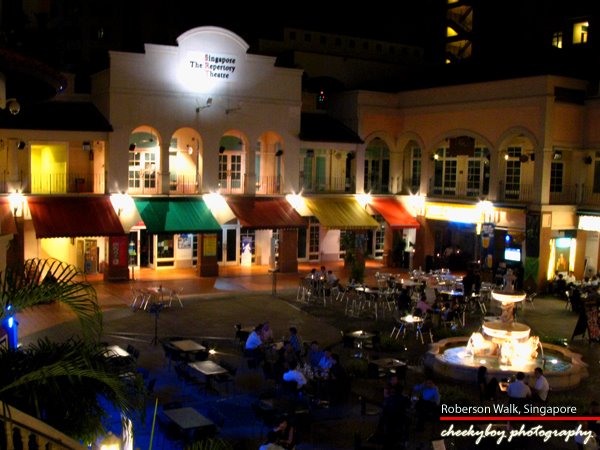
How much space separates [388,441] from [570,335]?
12.1m

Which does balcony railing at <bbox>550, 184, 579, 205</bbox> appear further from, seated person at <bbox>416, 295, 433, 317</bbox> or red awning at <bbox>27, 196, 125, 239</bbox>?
red awning at <bbox>27, 196, 125, 239</bbox>

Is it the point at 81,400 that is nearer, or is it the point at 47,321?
the point at 81,400

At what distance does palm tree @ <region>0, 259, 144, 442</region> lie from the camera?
576cm

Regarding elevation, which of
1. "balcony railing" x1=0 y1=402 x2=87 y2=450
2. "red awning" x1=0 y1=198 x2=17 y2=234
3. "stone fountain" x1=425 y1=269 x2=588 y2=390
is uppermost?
"red awning" x1=0 y1=198 x2=17 y2=234

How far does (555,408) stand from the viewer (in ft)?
48.1

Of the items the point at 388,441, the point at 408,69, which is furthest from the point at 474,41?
the point at 388,441

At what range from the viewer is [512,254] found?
29.9 meters

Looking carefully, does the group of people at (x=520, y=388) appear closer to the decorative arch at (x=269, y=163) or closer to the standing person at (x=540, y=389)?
the standing person at (x=540, y=389)

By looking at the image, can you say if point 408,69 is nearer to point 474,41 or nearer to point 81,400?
point 474,41

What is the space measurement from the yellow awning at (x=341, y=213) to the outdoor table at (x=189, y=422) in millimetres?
19217

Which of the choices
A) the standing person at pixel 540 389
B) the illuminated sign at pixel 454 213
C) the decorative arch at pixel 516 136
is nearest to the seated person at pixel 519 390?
the standing person at pixel 540 389

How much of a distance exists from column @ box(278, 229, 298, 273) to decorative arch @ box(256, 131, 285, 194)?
78.1 inches

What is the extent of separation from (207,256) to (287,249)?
3.78 meters

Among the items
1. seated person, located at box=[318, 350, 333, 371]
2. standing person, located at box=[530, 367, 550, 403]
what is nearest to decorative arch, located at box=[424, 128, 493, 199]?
standing person, located at box=[530, 367, 550, 403]
